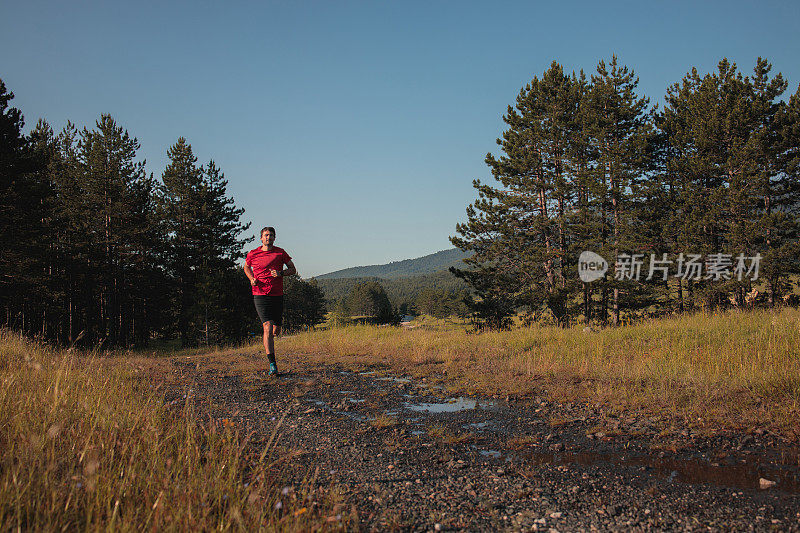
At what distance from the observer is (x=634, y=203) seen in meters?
24.6

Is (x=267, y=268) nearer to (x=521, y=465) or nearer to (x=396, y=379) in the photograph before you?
(x=396, y=379)

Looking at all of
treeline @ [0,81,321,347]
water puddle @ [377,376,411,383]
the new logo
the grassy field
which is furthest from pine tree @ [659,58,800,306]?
treeline @ [0,81,321,347]

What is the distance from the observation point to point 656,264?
24.3 m

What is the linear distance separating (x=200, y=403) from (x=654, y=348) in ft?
25.2

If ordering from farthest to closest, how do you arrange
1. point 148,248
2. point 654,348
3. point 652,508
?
point 148,248, point 654,348, point 652,508

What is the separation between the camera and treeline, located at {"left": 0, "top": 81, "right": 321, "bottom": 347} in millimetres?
18312

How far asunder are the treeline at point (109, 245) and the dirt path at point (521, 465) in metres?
19.1

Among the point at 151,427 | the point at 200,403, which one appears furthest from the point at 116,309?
the point at 151,427

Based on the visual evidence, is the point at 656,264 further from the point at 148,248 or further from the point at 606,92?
the point at 148,248

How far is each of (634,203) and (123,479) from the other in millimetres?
27373

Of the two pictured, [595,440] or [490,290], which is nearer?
[595,440]

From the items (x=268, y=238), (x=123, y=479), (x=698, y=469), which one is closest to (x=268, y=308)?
(x=268, y=238)

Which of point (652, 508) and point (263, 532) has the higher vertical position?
point (263, 532)

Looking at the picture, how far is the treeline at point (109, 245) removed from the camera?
60.1ft
